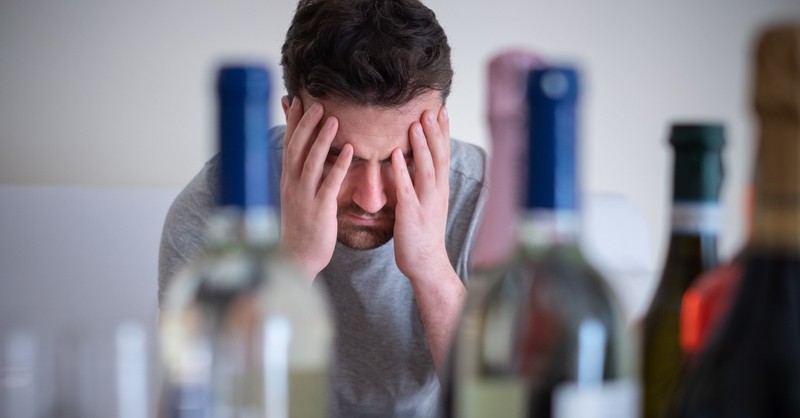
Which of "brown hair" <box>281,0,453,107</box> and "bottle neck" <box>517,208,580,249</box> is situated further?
"brown hair" <box>281,0,453,107</box>

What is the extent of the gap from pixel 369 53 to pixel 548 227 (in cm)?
99

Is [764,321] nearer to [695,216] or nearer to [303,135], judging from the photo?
[695,216]

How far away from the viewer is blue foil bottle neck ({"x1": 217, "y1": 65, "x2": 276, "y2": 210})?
1.17 ft

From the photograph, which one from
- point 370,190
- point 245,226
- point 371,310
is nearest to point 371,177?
point 370,190

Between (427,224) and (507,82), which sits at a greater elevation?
(507,82)

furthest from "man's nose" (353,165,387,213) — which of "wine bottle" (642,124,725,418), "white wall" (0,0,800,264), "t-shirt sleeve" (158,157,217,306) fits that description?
"wine bottle" (642,124,725,418)

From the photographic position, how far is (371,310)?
1536 mm

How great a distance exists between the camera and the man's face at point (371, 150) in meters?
1.32

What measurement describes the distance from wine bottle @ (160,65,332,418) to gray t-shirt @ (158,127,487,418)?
1057mm

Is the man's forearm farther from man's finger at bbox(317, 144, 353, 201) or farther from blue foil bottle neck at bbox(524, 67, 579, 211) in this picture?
blue foil bottle neck at bbox(524, 67, 579, 211)

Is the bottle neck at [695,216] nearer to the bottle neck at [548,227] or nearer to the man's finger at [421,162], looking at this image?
the bottle neck at [548,227]

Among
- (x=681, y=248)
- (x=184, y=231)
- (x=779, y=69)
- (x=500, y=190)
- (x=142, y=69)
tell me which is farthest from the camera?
(x=142, y=69)

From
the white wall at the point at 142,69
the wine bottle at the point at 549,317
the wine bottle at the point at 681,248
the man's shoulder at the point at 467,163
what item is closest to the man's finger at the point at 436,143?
the man's shoulder at the point at 467,163

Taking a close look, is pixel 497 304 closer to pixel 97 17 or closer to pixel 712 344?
pixel 712 344
